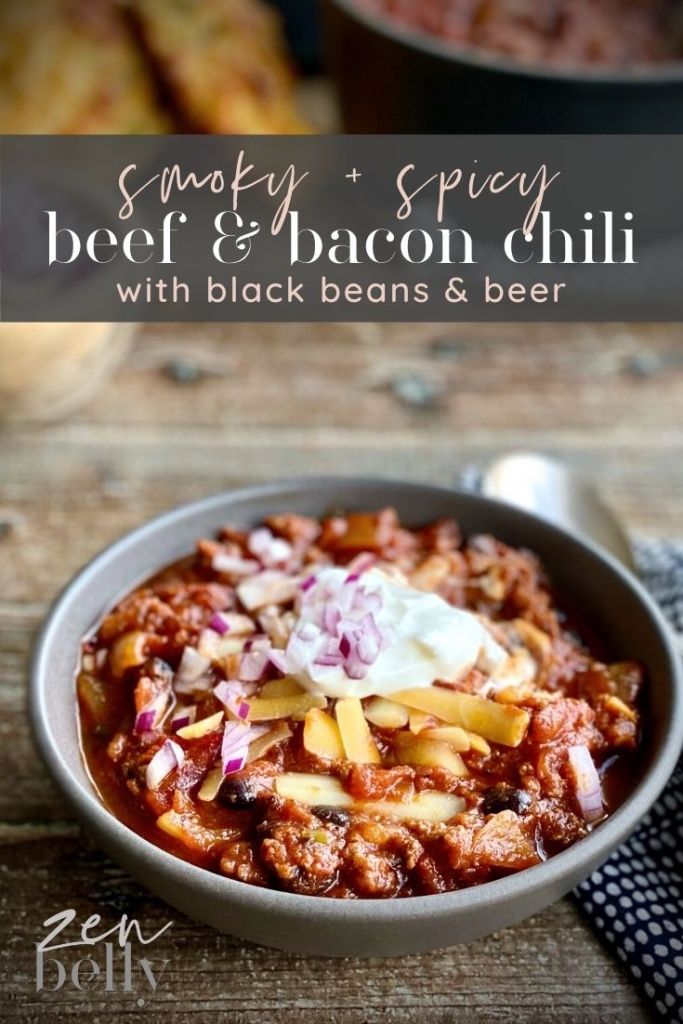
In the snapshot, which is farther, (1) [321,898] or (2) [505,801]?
(2) [505,801]

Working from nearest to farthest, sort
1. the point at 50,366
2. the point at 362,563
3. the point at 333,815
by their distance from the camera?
the point at 333,815 < the point at 362,563 < the point at 50,366

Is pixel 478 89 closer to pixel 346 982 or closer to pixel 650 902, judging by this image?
pixel 650 902

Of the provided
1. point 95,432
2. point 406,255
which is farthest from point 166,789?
point 406,255

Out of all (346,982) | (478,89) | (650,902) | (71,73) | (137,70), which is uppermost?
(137,70)

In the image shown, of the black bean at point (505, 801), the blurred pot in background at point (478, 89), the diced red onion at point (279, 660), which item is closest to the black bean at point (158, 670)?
the diced red onion at point (279, 660)

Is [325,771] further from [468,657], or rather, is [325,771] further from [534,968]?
[534,968]

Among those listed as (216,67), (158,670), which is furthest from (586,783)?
(216,67)

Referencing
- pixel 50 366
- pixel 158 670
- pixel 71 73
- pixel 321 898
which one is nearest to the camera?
pixel 321 898
